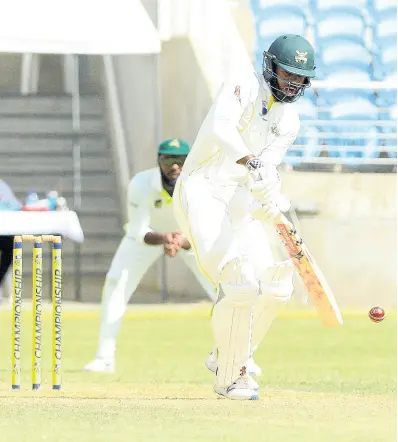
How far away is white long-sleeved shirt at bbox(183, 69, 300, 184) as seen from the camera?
734 centimetres

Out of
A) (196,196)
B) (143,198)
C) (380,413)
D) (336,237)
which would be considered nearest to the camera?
(380,413)

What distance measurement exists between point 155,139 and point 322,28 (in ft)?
6.50

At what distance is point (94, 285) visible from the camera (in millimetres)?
16406

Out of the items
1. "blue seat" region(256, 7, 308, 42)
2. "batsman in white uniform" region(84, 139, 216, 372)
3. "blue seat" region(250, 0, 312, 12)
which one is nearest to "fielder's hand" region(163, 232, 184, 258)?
"batsman in white uniform" region(84, 139, 216, 372)

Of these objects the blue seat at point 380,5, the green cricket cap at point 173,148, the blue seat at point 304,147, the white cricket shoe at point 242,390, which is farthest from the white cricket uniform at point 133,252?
the blue seat at point 380,5

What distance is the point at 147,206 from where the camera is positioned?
948 centimetres

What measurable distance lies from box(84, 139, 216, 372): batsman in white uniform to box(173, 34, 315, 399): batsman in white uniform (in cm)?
180

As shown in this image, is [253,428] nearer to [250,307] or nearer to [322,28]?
[250,307]

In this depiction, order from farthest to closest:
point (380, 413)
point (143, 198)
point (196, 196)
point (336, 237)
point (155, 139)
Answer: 1. point (155, 139)
2. point (336, 237)
3. point (143, 198)
4. point (196, 196)
5. point (380, 413)

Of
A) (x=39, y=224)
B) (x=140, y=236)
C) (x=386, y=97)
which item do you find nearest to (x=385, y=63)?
(x=386, y=97)

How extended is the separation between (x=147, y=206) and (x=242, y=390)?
2211mm

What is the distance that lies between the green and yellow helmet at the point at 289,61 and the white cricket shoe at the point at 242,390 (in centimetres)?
125

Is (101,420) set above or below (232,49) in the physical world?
below

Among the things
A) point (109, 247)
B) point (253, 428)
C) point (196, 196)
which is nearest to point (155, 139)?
point (109, 247)
